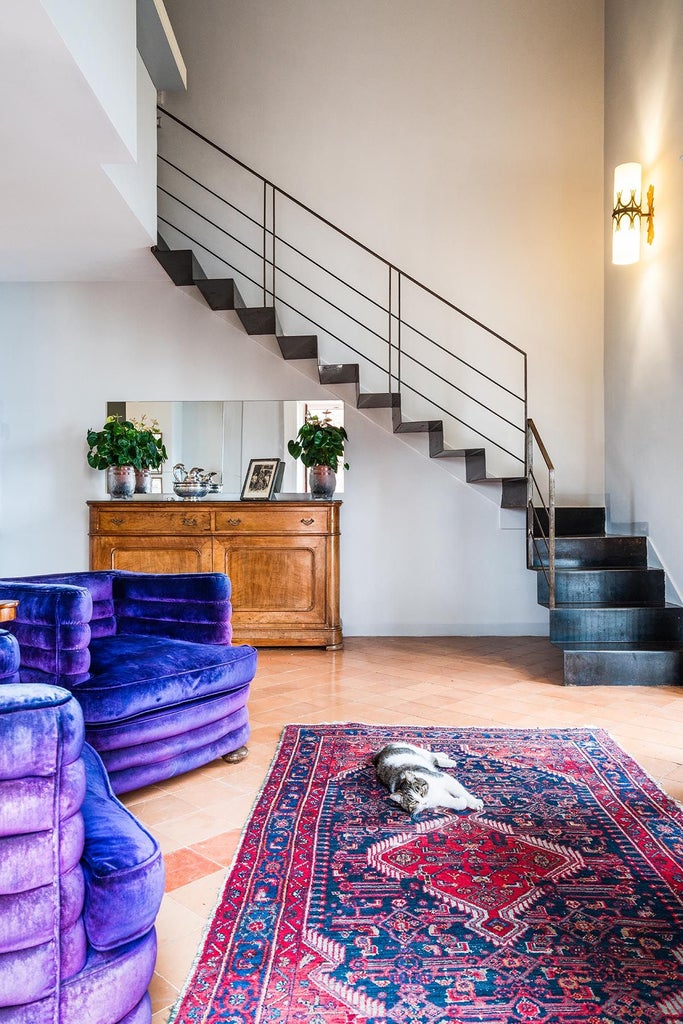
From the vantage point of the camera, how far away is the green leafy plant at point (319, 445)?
553cm

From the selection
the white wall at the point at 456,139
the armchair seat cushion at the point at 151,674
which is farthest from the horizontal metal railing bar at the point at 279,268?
the armchair seat cushion at the point at 151,674

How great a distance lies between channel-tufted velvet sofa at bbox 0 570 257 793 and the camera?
2.56 meters

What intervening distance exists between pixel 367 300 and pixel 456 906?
5.17 metres

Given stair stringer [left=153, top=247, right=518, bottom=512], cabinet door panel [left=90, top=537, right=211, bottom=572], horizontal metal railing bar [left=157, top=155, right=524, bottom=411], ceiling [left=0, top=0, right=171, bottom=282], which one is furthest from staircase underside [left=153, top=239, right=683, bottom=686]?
cabinet door panel [left=90, top=537, right=211, bottom=572]

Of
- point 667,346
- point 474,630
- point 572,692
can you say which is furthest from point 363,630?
point 667,346

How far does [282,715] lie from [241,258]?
417 centimetres

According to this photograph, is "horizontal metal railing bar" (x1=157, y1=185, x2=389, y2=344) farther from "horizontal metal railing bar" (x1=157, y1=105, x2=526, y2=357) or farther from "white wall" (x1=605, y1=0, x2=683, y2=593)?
"white wall" (x1=605, y1=0, x2=683, y2=593)

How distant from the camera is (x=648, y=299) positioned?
519 centimetres

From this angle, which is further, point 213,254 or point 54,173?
point 213,254

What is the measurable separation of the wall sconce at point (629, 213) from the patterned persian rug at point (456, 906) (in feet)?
12.4

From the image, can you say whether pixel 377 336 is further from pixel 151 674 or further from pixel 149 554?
pixel 151 674

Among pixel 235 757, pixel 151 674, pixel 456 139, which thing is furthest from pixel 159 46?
pixel 235 757

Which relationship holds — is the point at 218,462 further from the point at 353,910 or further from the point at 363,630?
the point at 353,910

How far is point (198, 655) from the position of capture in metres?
2.90
